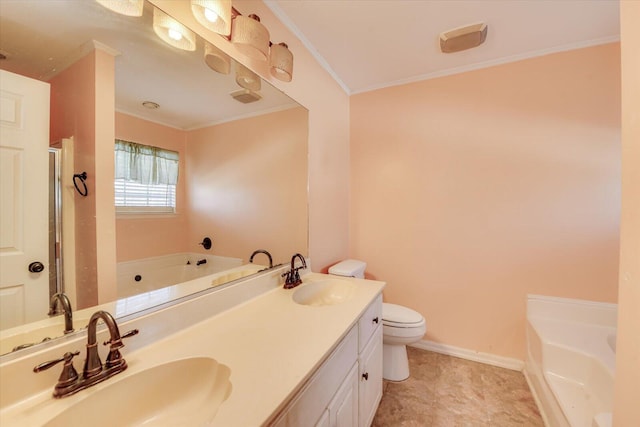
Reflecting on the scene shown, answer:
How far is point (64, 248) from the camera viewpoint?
0.73 meters

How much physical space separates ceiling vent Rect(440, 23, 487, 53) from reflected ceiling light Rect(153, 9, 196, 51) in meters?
1.62

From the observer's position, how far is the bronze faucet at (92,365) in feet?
2.01

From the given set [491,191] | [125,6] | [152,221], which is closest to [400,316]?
[491,191]

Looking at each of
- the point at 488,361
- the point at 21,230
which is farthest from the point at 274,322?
the point at 488,361

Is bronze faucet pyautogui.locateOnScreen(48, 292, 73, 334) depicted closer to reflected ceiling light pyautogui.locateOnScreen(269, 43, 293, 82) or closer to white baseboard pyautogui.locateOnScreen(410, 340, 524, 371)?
reflected ceiling light pyautogui.locateOnScreen(269, 43, 293, 82)

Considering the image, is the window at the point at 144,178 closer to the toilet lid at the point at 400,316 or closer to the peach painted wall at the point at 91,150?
the peach painted wall at the point at 91,150

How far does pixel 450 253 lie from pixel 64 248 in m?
2.37

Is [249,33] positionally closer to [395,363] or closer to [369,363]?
[369,363]

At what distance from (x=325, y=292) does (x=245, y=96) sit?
130 cm

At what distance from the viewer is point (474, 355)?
2.08 m

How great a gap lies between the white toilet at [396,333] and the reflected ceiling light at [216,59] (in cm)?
152

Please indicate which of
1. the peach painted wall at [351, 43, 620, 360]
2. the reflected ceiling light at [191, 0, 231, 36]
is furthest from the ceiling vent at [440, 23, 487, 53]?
the reflected ceiling light at [191, 0, 231, 36]

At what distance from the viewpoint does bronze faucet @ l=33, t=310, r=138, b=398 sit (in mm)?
611

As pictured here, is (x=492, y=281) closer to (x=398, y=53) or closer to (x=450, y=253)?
(x=450, y=253)
